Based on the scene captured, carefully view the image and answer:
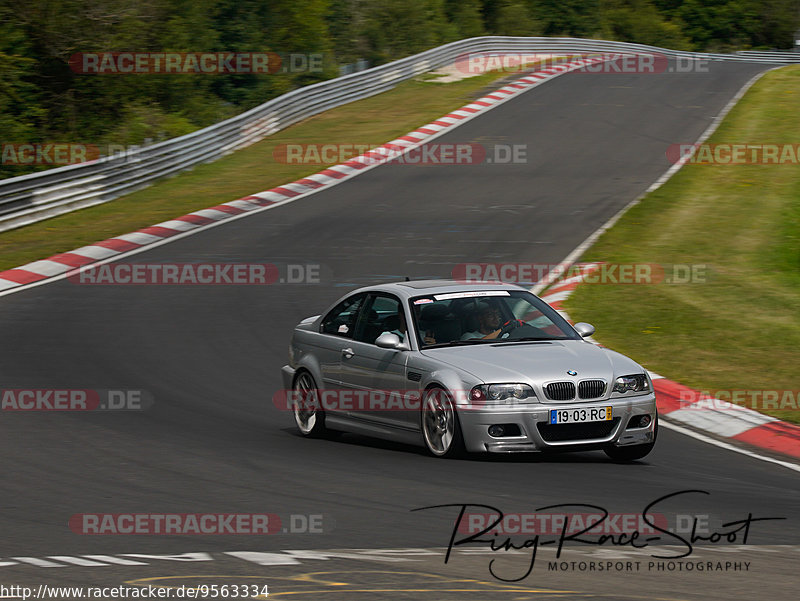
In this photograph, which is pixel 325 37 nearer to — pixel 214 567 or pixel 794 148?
pixel 794 148

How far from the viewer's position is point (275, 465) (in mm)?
9188

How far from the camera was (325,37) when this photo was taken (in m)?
50.4

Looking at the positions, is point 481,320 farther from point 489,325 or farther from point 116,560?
point 116,560

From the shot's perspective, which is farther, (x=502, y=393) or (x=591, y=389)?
(x=591, y=389)

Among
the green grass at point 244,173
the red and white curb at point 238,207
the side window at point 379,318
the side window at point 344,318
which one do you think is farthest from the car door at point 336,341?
the green grass at point 244,173

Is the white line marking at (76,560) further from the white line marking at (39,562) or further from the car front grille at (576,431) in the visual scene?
the car front grille at (576,431)

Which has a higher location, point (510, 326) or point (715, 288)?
point (510, 326)

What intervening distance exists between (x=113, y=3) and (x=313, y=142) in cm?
667

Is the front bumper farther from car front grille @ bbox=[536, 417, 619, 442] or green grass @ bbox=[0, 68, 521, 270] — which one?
green grass @ bbox=[0, 68, 521, 270]

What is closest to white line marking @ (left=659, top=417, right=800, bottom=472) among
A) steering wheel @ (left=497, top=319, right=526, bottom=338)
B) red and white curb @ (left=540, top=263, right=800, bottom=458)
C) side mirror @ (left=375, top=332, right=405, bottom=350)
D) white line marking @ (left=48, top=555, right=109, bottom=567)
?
red and white curb @ (left=540, top=263, right=800, bottom=458)

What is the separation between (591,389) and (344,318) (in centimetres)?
266

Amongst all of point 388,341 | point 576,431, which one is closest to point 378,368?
point 388,341

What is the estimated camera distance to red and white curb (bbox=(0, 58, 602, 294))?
65.0 feet

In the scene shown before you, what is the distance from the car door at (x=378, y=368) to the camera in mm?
9898
